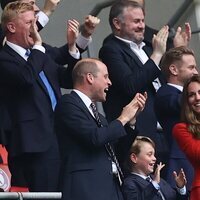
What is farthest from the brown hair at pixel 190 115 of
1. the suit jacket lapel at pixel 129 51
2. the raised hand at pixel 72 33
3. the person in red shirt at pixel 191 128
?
the raised hand at pixel 72 33

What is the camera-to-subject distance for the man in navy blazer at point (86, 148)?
26.2 ft

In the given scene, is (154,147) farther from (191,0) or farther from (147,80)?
(191,0)

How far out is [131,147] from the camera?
29.6 feet

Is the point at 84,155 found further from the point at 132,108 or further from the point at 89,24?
the point at 89,24

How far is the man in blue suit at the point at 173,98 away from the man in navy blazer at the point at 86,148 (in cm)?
79

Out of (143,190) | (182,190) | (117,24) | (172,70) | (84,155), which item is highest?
(172,70)

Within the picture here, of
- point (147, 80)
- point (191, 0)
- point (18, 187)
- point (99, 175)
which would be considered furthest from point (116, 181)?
point (191, 0)

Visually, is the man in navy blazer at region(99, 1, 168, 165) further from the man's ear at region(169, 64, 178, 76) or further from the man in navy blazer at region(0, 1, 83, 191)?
the man in navy blazer at region(0, 1, 83, 191)

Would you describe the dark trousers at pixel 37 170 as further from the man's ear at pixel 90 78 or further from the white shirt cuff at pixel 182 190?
the white shirt cuff at pixel 182 190

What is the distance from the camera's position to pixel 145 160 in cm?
899

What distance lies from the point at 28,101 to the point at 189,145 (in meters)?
1.28

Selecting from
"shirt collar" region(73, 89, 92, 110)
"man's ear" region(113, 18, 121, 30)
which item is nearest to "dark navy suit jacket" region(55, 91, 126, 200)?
"shirt collar" region(73, 89, 92, 110)

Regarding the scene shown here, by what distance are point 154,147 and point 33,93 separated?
1.12 metres

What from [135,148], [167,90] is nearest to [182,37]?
[167,90]
